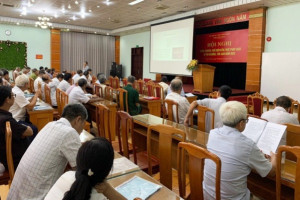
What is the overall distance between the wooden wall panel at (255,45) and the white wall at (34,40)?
10080mm

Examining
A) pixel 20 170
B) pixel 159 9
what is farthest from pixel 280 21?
pixel 20 170

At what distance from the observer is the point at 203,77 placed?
297 inches

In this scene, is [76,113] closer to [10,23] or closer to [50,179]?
[50,179]

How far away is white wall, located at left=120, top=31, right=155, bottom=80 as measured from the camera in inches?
525

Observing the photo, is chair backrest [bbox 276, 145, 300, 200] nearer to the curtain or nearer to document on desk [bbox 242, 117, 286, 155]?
document on desk [bbox 242, 117, 286, 155]

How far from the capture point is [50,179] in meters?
1.70

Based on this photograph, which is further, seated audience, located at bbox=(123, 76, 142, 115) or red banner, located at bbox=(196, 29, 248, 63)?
red banner, located at bbox=(196, 29, 248, 63)

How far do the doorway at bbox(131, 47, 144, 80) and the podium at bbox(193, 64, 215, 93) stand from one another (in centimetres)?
643

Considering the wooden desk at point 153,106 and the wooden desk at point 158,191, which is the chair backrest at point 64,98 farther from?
the wooden desk at point 158,191

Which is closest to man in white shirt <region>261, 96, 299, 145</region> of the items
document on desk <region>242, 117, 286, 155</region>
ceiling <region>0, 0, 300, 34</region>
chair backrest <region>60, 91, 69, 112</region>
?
document on desk <region>242, 117, 286, 155</region>

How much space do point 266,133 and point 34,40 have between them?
13.3m

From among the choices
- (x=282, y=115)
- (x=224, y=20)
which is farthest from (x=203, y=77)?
(x=282, y=115)

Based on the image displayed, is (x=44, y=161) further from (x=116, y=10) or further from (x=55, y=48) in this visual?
(x=55, y=48)

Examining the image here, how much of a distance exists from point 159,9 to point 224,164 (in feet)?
28.3
